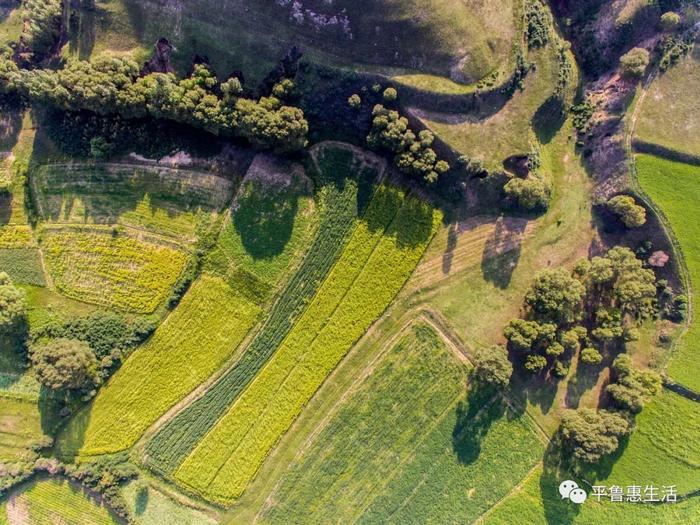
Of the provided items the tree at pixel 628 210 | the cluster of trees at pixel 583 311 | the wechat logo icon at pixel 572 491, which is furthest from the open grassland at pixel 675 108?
the wechat logo icon at pixel 572 491

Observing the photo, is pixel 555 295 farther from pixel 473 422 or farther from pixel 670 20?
pixel 670 20

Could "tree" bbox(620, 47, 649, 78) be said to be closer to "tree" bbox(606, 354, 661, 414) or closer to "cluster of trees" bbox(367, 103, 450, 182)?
"cluster of trees" bbox(367, 103, 450, 182)

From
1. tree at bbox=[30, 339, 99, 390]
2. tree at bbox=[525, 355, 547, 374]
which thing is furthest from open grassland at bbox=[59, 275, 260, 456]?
tree at bbox=[525, 355, 547, 374]

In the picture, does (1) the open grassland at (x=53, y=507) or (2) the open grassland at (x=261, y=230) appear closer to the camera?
(1) the open grassland at (x=53, y=507)

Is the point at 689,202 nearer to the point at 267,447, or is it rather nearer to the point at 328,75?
the point at 328,75

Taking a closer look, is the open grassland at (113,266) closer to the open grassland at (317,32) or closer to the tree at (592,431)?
the open grassland at (317,32)

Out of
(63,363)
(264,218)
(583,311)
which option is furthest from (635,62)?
(63,363)
